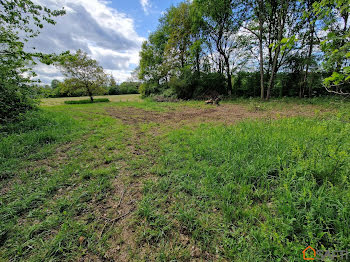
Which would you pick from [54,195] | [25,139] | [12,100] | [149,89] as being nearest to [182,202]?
[54,195]

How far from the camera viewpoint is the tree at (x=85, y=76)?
18.9m

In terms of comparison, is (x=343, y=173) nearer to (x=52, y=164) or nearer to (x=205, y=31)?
(x=52, y=164)

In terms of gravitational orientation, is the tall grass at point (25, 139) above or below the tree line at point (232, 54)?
below

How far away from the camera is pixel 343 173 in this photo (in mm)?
1976

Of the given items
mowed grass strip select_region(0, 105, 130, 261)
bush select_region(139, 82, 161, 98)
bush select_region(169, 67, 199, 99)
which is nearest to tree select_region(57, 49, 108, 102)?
bush select_region(139, 82, 161, 98)

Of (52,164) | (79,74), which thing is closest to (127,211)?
(52,164)

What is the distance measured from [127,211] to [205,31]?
20.1 meters

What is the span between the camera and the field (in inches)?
57.6

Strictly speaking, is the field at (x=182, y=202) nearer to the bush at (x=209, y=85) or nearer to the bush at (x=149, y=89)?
the bush at (x=209, y=85)

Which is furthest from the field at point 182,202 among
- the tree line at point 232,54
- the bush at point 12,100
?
the tree line at point 232,54

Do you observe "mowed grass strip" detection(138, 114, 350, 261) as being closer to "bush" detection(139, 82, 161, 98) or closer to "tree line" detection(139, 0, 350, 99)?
"tree line" detection(139, 0, 350, 99)

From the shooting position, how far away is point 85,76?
20.0m

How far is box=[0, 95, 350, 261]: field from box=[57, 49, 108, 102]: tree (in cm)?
1991

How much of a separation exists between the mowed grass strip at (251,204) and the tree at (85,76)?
2252 centimetres
